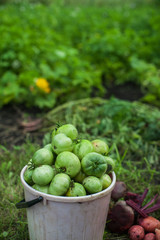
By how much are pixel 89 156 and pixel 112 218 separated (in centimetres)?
60

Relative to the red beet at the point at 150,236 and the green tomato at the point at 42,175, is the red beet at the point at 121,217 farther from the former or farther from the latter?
the green tomato at the point at 42,175

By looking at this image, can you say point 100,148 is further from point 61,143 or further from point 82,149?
point 61,143

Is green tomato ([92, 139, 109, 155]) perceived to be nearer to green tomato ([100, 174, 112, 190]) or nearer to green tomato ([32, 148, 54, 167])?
green tomato ([100, 174, 112, 190])

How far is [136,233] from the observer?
1.93m

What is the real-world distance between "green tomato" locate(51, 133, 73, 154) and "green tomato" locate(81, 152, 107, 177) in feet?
0.43

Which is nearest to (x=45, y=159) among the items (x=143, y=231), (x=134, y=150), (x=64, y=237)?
(x=64, y=237)

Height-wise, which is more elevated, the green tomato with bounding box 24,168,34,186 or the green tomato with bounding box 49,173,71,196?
the green tomato with bounding box 49,173,71,196

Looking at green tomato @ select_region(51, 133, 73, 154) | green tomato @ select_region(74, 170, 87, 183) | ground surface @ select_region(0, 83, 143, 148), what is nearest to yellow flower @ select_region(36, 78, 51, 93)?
ground surface @ select_region(0, 83, 143, 148)

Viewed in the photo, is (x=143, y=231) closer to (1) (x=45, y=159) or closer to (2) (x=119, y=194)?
(2) (x=119, y=194)

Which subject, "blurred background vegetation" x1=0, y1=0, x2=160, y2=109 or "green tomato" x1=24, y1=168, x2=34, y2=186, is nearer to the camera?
"green tomato" x1=24, y1=168, x2=34, y2=186

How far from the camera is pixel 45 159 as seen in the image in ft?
5.67

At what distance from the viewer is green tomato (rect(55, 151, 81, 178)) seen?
5.45 ft

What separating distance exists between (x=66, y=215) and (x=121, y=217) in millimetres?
563

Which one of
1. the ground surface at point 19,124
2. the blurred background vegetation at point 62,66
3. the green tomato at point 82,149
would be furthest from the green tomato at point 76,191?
the blurred background vegetation at point 62,66
